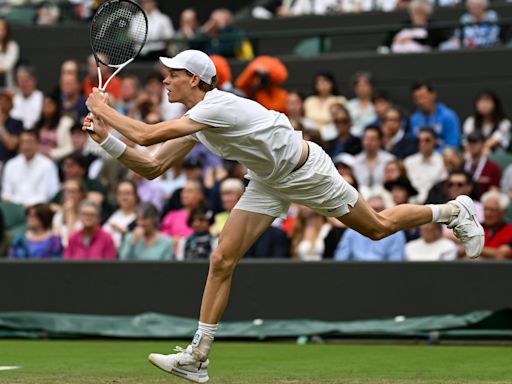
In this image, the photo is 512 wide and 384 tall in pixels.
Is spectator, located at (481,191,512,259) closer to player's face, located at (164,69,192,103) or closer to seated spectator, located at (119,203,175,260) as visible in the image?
seated spectator, located at (119,203,175,260)

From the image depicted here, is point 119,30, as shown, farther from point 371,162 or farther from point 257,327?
point 371,162

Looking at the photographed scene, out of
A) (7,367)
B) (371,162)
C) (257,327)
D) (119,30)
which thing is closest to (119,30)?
(119,30)

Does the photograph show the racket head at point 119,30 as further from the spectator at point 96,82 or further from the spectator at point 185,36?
the spectator at point 185,36

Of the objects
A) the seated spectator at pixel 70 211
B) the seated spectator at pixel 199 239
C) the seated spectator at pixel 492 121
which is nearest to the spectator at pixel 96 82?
the seated spectator at pixel 70 211

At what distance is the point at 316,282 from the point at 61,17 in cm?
1037

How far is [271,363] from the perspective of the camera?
927 centimetres

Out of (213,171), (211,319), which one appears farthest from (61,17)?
(211,319)

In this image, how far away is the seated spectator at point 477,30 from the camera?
15.8 metres

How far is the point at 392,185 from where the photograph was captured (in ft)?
41.2

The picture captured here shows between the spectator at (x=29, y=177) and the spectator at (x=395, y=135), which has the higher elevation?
the spectator at (x=395, y=135)

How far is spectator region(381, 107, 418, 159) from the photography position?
13.8 m

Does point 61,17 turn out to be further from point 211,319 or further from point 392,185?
point 211,319

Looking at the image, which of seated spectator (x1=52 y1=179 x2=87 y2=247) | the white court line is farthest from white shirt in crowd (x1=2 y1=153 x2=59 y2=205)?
the white court line

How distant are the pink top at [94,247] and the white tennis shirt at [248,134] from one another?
16.2 feet
